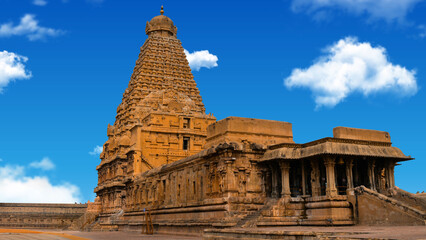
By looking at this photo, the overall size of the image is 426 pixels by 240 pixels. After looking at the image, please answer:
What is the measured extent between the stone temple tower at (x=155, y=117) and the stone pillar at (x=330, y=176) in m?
30.0

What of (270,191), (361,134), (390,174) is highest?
(361,134)

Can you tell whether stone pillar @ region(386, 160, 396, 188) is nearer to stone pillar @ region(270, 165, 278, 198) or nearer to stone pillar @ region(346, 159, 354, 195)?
stone pillar @ region(346, 159, 354, 195)

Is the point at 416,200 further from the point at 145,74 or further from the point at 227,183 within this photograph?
the point at 145,74

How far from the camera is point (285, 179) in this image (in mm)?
29516

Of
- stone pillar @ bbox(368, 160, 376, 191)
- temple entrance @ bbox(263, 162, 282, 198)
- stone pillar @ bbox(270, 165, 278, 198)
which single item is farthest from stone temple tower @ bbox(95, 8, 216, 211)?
stone pillar @ bbox(368, 160, 376, 191)

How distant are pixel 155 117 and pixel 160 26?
2169 centimetres

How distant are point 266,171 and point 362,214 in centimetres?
801

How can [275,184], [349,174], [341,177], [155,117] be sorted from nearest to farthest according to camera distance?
1. [349,174]
2. [341,177]
3. [275,184]
4. [155,117]

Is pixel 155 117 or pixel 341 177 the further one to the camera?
pixel 155 117

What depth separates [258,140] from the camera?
32.6 m

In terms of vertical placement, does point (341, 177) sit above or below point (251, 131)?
below

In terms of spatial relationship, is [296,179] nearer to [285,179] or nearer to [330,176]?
[285,179]

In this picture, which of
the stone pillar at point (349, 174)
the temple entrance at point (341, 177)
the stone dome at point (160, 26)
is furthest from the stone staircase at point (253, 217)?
the stone dome at point (160, 26)

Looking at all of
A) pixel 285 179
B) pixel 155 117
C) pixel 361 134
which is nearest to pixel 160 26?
pixel 155 117
